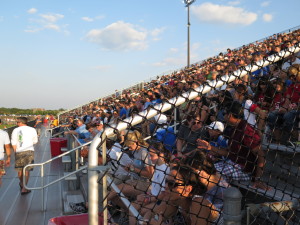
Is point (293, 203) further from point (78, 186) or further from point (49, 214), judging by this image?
point (78, 186)

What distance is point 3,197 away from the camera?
6.23 m

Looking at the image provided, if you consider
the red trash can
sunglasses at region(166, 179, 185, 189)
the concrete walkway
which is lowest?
the concrete walkway

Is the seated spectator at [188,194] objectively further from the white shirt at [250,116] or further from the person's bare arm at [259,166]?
the white shirt at [250,116]

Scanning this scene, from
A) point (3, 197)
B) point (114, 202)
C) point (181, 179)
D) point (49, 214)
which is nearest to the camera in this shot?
point (181, 179)

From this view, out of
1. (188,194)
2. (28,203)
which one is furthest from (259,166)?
(28,203)

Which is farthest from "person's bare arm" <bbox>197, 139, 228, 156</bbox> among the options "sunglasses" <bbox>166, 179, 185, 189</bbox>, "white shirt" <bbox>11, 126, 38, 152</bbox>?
"white shirt" <bbox>11, 126, 38, 152</bbox>

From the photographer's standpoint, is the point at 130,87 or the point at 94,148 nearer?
the point at 94,148

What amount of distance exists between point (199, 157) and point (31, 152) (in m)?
5.00

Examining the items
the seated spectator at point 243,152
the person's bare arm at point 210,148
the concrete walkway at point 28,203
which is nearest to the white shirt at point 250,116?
the seated spectator at point 243,152

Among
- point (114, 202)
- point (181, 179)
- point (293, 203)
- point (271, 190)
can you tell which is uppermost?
point (181, 179)

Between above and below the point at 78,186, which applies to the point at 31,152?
above

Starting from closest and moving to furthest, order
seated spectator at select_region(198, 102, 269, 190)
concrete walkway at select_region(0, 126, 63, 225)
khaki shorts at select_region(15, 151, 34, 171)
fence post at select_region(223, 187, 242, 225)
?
fence post at select_region(223, 187, 242, 225), seated spectator at select_region(198, 102, 269, 190), concrete walkway at select_region(0, 126, 63, 225), khaki shorts at select_region(15, 151, 34, 171)

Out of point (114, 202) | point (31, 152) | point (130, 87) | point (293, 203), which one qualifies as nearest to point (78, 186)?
point (31, 152)

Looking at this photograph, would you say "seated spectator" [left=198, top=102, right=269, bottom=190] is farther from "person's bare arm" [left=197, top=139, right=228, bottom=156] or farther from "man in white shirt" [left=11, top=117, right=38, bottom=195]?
"man in white shirt" [left=11, top=117, right=38, bottom=195]
